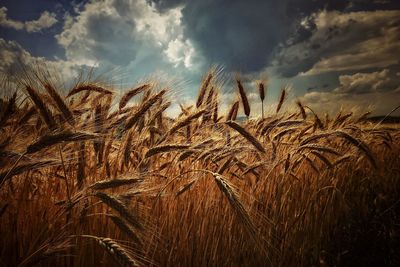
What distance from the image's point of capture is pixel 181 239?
2.11 metres

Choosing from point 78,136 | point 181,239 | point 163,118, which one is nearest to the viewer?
point 78,136

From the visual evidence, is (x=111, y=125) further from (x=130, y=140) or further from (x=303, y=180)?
(x=303, y=180)

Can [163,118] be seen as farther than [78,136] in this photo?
Yes

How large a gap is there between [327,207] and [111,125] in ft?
7.83

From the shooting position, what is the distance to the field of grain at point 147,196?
153 centimetres

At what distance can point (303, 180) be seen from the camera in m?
3.79

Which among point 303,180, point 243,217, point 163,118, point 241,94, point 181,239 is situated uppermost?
point 241,94

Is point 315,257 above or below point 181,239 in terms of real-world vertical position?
below

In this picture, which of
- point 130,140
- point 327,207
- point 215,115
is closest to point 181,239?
point 130,140

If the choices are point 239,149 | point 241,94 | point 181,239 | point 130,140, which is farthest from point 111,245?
point 241,94

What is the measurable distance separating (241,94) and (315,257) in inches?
69.7

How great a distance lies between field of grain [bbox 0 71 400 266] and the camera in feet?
5.02

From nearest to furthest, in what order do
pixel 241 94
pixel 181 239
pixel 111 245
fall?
pixel 111 245
pixel 181 239
pixel 241 94

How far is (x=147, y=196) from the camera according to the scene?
2.33 m
